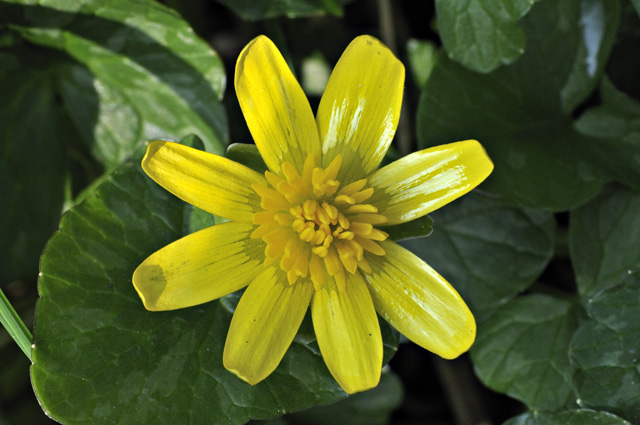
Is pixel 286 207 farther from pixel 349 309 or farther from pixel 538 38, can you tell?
pixel 538 38

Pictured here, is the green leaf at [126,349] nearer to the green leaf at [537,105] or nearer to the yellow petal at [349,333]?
the yellow petal at [349,333]

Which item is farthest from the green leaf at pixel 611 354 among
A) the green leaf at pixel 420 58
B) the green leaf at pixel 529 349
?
the green leaf at pixel 420 58

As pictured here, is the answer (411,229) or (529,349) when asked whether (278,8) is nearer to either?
(411,229)

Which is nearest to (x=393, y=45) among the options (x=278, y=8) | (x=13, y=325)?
(x=278, y=8)

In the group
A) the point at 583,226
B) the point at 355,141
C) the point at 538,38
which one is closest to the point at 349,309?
the point at 355,141

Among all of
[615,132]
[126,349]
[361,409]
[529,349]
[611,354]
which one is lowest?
[361,409]

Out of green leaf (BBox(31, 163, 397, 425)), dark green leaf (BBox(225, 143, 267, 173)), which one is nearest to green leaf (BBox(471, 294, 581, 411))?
green leaf (BBox(31, 163, 397, 425))

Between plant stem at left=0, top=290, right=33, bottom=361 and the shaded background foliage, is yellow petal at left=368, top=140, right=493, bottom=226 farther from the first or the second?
plant stem at left=0, top=290, right=33, bottom=361
